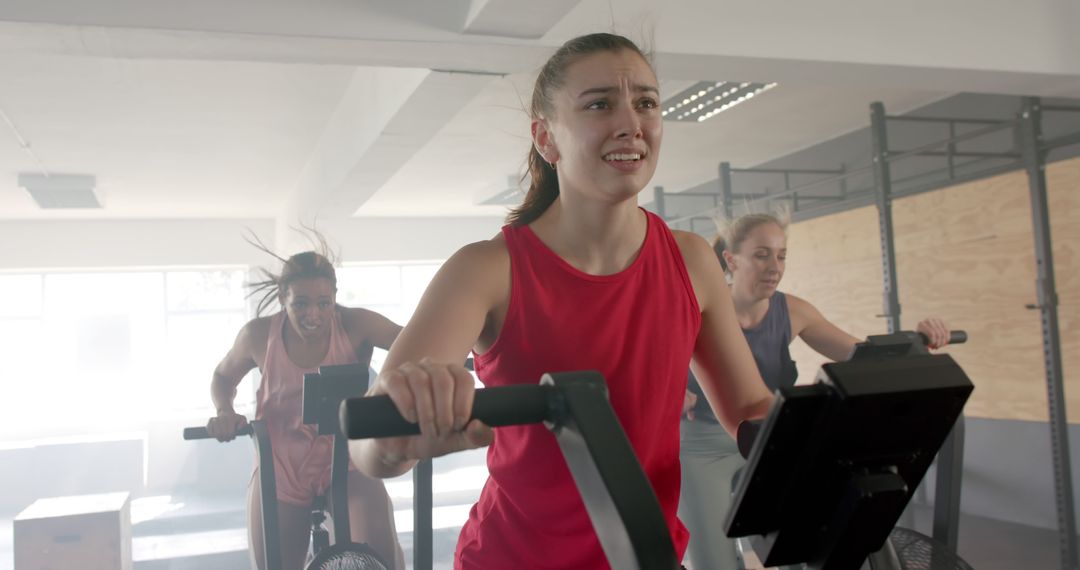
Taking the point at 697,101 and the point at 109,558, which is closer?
the point at 109,558

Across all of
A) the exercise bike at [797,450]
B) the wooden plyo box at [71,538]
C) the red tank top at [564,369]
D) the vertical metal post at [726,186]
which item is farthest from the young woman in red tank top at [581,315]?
the vertical metal post at [726,186]

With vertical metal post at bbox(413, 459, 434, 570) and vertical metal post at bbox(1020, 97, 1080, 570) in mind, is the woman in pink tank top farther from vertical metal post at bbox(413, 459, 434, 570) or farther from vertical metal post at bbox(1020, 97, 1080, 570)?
vertical metal post at bbox(1020, 97, 1080, 570)

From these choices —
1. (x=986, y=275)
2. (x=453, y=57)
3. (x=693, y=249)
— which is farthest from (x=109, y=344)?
(x=693, y=249)

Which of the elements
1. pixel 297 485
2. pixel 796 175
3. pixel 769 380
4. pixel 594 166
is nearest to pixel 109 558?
pixel 297 485

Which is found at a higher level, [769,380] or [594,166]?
[594,166]

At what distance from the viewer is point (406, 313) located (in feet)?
37.2

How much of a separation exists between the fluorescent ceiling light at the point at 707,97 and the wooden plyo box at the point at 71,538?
3760 millimetres

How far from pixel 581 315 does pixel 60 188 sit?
303 inches

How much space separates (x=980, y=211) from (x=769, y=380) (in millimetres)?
2903

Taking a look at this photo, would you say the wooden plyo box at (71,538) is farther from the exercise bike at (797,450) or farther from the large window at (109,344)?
the large window at (109,344)

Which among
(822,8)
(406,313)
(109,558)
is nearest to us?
(822,8)

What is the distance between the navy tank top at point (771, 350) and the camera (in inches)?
110

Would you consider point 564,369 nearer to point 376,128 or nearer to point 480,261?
point 480,261

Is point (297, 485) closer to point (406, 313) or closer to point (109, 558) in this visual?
point (109, 558)
